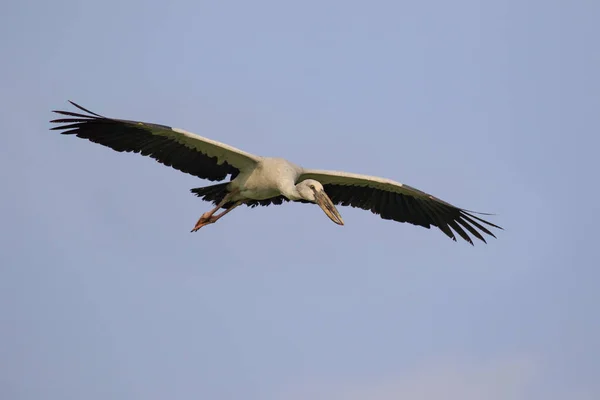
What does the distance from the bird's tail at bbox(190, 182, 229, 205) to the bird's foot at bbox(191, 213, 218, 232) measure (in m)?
0.25

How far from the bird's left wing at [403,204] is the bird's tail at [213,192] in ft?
5.07

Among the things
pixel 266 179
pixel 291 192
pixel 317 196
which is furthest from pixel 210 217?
pixel 317 196

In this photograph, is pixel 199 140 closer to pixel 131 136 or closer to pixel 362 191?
pixel 131 136

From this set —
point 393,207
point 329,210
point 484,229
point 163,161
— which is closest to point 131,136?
point 163,161

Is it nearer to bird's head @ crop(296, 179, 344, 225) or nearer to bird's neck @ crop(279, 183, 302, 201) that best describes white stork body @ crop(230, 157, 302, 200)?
bird's neck @ crop(279, 183, 302, 201)

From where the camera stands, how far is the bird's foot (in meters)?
16.4

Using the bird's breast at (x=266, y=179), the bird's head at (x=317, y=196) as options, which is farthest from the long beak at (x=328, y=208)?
the bird's breast at (x=266, y=179)

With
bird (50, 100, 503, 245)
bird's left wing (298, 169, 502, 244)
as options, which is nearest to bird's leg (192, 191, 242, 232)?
bird (50, 100, 503, 245)

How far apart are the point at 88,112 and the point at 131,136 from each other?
78 cm

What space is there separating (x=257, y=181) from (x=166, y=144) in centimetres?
137

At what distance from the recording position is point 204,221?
1647 centimetres

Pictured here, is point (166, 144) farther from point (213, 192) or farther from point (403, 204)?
point (403, 204)

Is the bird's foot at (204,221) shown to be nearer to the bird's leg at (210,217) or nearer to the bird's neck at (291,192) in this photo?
the bird's leg at (210,217)

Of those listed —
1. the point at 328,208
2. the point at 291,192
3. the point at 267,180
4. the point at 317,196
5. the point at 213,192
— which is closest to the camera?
the point at 328,208
